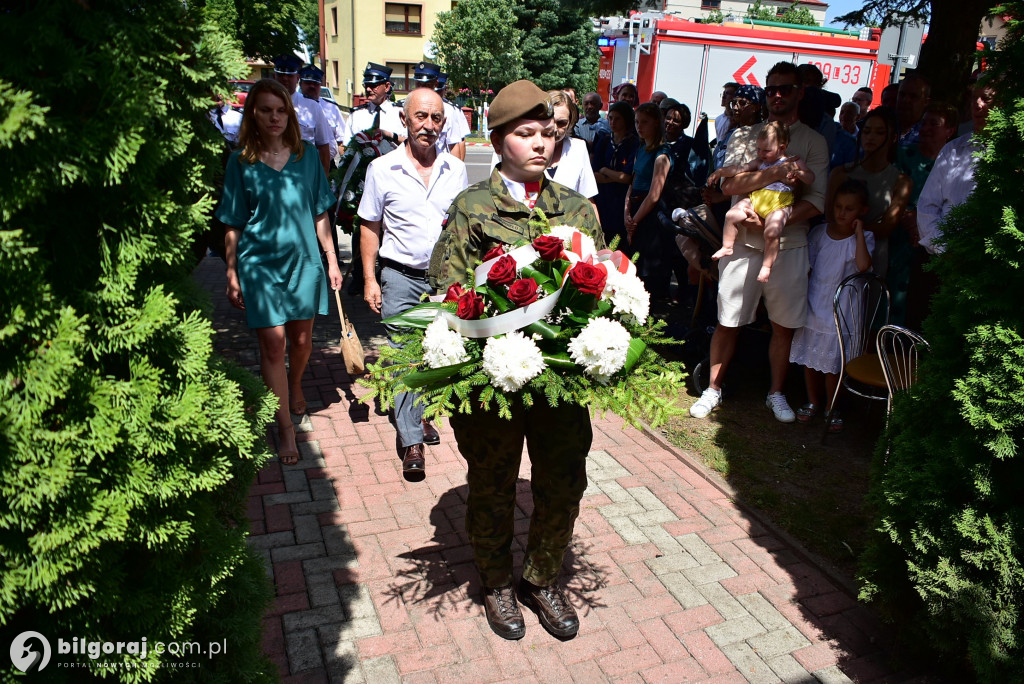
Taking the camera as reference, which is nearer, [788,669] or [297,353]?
[788,669]

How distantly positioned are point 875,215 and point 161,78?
206 inches

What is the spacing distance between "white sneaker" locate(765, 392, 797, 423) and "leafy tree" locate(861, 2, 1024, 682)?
2526 millimetres

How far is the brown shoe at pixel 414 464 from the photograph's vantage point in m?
4.56

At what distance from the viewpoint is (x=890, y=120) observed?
18.2ft

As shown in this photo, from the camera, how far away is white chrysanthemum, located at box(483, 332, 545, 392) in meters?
2.46

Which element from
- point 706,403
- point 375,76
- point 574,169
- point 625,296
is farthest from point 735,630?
point 375,76

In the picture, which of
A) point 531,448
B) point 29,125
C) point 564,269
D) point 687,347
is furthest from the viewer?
point 687,347

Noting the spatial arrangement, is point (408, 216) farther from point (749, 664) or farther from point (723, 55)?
point (723, 55)

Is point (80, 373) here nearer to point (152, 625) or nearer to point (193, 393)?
point (193, 393)

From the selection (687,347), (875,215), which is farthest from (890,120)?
(687,347)

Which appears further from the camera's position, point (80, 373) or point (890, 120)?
point (890, 120)

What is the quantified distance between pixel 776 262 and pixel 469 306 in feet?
11.6

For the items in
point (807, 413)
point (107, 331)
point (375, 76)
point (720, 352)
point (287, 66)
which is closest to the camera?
point (107, 331)

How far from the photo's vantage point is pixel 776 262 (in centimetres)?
542
